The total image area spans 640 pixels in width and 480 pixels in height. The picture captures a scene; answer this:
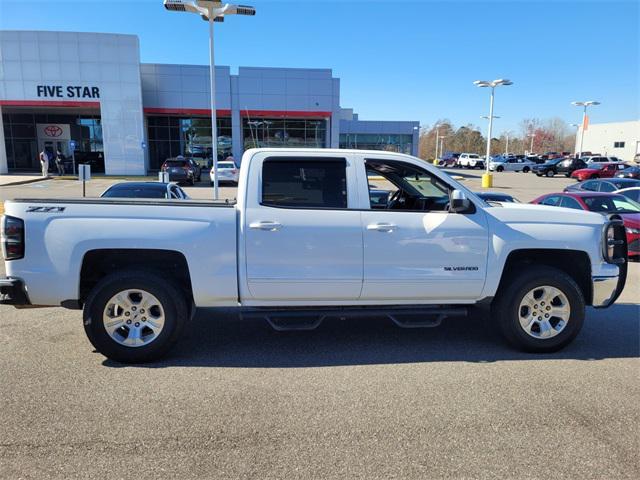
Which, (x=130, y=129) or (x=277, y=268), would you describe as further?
(x=130, y=129)

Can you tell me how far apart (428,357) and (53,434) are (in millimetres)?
3187

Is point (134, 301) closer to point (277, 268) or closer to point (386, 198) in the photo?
point (277, 268)

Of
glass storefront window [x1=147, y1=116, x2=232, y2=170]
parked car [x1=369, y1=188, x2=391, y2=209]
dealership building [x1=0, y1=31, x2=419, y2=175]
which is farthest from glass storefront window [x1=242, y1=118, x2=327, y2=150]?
parked car [x1=369, y1=188, x2=391, y2=209]

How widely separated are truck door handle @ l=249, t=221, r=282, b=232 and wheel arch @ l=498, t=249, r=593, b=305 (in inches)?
90.7

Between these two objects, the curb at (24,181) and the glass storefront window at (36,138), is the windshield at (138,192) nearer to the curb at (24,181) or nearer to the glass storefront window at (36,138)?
the curb at (24,181)

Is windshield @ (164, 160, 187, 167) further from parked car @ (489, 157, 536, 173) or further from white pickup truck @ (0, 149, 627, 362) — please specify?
parked car @ (489, 157, 536, 173)

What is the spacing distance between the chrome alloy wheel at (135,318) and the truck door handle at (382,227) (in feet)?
6.82

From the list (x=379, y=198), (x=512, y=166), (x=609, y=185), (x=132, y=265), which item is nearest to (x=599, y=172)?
(x=512, y=166)

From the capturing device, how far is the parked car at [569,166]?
144ft

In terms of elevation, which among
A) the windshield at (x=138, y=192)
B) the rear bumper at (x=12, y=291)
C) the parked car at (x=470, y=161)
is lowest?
the rear bumper at (x=12, y=291)

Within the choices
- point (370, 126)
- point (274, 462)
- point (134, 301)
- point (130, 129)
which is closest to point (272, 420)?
point (274, 462)

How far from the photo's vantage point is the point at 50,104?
3278cm

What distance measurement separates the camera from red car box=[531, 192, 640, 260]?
368 inches

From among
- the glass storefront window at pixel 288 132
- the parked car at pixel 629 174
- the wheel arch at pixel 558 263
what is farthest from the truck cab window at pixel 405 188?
the parked car at pixel 629 174
